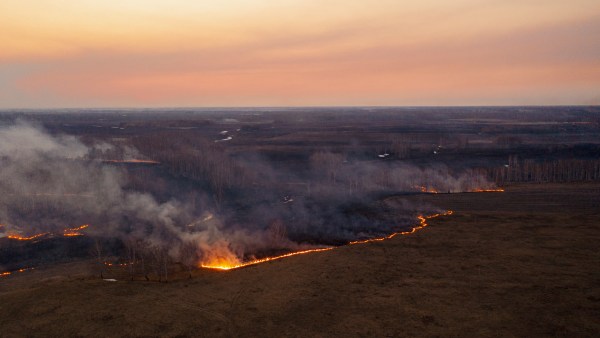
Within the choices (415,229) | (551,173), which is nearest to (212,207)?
(415,229)

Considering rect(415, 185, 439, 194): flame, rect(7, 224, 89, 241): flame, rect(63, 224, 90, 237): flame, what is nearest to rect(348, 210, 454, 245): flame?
rect(415, 185, 439, 194): flame

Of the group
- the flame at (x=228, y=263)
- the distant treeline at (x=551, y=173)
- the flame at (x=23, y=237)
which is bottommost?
the flame at (x=228, y=263)

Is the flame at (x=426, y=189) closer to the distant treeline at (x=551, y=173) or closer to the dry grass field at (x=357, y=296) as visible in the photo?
the distant treeline at (x=551, y=173)

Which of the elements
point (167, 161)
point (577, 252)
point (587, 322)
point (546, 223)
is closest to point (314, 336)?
point (587, 322)

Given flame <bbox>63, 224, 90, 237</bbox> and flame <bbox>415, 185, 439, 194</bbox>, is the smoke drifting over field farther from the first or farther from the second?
flame <bbox>415, 185, 439, 194</bbox>

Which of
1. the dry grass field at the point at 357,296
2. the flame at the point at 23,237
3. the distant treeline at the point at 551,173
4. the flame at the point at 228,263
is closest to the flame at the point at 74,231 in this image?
the flame at the point at 23,237

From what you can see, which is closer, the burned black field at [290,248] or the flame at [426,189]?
the burned black field at [290,248]

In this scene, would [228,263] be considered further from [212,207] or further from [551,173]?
[551,173]
